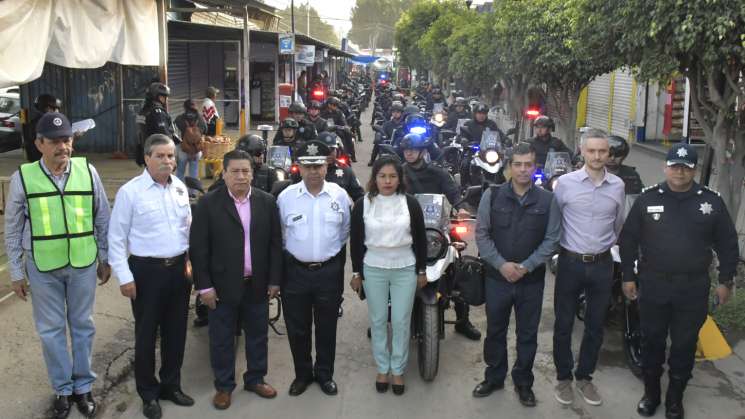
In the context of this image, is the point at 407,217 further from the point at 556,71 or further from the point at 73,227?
the point at 556,71

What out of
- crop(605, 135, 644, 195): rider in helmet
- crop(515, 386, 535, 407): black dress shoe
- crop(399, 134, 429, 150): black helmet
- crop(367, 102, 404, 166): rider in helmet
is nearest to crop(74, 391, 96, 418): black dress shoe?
crop(515, 386, 535, 407): black dress shoe

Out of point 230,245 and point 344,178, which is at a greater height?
point 344,178

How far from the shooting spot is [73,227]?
445 cm

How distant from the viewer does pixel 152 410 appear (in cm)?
472

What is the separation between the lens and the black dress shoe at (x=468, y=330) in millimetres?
6246

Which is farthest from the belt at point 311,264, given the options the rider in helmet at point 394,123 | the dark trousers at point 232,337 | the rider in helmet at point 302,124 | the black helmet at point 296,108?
the rider in helmet at point 394,123

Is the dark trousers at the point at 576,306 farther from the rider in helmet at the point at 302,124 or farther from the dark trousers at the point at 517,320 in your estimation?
the rider in helmet at the point at 302,124

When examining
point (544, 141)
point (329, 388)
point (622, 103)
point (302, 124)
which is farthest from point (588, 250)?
point (622, 103)

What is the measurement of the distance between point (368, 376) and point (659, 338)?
6.75 ft

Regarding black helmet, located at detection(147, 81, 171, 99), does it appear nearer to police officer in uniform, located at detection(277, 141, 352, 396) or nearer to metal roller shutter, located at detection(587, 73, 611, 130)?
police officer in uniform, located at detection(277, 141, 352, 396)

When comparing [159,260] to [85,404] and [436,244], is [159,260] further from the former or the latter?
[436,244]

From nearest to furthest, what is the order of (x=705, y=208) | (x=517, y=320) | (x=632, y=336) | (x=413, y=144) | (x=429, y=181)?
1. (x=705, y=208)
2. (x=517, y=320)
3. (x=632, y=336)
4. (x=429, y=181)
5. (x=413, y=144)

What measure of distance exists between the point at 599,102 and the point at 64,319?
24.1 m

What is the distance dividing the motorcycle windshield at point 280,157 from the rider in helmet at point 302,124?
954mm
